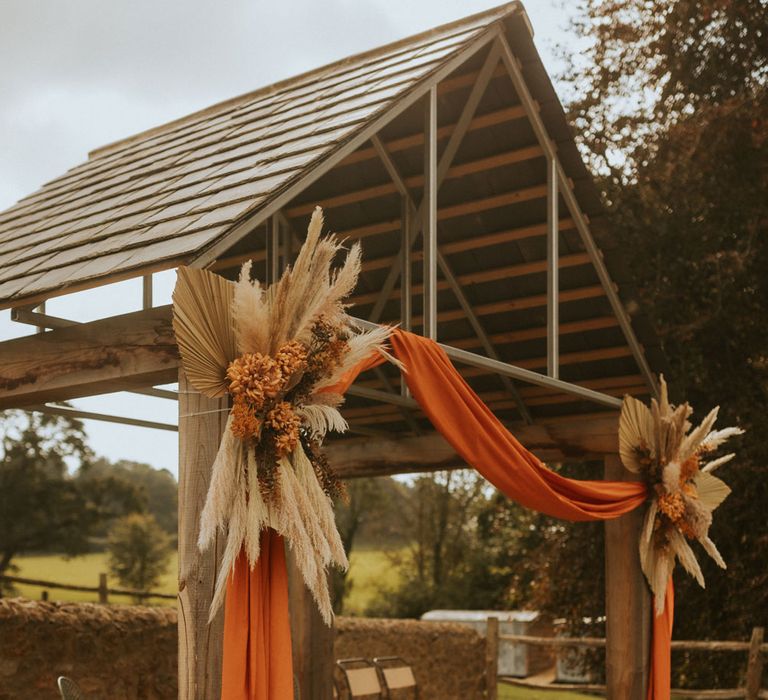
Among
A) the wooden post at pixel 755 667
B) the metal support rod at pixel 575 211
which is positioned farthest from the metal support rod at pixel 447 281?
the wooden post at pixel 755 667

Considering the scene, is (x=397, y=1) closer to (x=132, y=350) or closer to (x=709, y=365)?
(x=709, y=365)

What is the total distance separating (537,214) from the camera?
782 centimetres

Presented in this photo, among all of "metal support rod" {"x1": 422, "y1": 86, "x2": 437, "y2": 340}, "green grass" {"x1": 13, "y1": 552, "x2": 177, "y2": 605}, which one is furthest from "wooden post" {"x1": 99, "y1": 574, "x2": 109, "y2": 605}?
"metal support rod" {"x1": 422, "y1": 86, "x2": 437, "y2": 340}

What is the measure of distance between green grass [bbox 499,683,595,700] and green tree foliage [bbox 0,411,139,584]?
1165 centimetres

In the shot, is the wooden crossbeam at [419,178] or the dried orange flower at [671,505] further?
the dried orange flower at [671,505]

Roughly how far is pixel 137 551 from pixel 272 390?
85.8ft

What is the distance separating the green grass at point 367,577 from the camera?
27742mm

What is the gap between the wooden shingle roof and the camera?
15.4 ft

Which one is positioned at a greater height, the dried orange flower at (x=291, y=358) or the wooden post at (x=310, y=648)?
the dried orange flower at (x=291, y=358)

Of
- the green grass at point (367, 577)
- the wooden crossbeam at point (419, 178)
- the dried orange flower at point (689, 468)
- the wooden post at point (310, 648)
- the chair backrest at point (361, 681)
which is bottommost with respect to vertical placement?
the green grass at point (367, 577)

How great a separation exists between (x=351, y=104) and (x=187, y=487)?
2407 millimetres

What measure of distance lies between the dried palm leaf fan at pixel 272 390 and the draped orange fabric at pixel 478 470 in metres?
0.20

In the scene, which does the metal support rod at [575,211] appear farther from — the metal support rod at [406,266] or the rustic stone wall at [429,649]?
the rustic stone wall at [429,649]

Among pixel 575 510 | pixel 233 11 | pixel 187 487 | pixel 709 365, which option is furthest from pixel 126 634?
pixel 233 11
